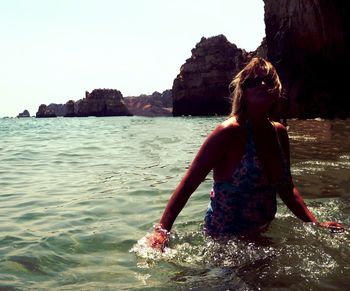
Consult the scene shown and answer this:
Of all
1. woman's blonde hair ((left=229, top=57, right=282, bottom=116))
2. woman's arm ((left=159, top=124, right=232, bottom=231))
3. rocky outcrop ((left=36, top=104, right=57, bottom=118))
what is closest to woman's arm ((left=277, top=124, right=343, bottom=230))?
woman's blonde hair ((left=229, top=57, right=282, bottom=116))

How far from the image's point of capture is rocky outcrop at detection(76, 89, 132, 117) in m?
140

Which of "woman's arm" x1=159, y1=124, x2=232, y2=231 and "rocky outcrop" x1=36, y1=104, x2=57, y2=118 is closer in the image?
"woman's arm" x1=159, y1=124, x2=232, y2=231

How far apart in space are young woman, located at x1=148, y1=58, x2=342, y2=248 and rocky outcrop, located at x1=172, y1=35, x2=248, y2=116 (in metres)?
71.0

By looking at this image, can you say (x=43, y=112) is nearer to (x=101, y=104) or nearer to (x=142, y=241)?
(x=101, y=104)

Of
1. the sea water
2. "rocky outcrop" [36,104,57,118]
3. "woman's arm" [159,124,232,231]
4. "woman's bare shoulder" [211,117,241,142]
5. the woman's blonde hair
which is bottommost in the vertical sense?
the sea water

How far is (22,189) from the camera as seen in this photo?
7.82 metres

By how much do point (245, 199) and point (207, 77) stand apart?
253 ft

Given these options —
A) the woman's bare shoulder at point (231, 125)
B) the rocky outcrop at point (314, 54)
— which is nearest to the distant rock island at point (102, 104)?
the rocky outcrop at point (314, 54)

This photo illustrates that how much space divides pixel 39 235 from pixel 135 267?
1.73 metres

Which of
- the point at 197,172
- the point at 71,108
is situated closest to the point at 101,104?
the point at 71,108

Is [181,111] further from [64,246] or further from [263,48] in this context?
[64,246]

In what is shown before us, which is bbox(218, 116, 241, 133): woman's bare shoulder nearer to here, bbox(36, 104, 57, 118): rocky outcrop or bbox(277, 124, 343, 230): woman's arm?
bbox(277, 124, 343, 230): woman's arm

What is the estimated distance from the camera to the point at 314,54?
99.6 ft

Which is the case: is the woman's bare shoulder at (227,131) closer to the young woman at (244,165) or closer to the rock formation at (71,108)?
the young woman at (244,165)
